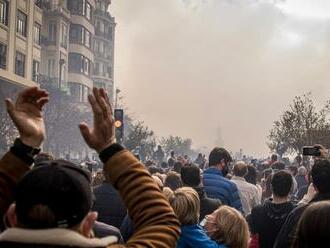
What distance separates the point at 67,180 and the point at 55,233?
0.57ft

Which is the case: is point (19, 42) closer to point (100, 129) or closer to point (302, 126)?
point (302, 126)

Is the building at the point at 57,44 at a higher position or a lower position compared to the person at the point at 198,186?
higher

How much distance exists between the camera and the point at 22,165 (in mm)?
2318

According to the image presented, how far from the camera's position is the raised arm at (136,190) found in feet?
7.14

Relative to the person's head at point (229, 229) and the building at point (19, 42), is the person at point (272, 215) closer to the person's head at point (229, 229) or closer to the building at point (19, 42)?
the person's head at point (229, 229)

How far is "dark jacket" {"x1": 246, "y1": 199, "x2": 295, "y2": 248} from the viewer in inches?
218

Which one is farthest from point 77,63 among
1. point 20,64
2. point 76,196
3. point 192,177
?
point 76,196

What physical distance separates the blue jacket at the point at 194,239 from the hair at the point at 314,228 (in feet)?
6.76

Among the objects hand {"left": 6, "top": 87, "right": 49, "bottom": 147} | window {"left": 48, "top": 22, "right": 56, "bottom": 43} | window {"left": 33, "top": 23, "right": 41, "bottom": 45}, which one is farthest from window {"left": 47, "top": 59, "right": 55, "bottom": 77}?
hand {"left": 6, "top": 87, "right": 49, "bottom": 147}

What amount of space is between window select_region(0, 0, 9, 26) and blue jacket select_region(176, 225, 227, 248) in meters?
36.2

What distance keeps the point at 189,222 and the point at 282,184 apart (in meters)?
1.59

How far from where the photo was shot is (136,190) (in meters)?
2.20

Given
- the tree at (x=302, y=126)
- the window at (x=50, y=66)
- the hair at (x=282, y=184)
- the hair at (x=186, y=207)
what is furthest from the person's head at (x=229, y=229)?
the window at (x=50, y=66)

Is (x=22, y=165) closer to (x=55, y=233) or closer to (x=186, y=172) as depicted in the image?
(x=55, y=233)
